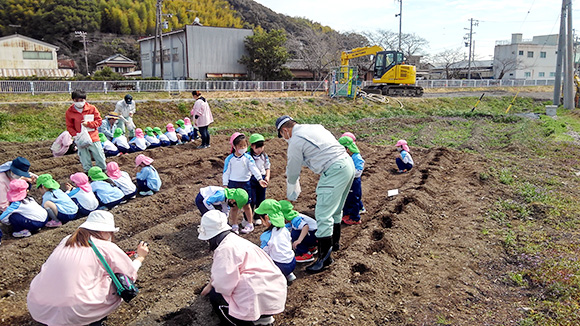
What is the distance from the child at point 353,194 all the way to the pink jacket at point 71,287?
12.8ft

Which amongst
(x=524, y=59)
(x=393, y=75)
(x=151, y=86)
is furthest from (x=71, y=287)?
(x=524, y=59)

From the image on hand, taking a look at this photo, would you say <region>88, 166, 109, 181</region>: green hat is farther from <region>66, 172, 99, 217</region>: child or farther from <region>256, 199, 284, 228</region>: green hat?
<region>256, 199, 284, 228</region>: green hat

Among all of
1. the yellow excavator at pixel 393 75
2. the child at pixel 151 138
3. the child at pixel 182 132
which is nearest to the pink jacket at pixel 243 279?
the child at pixel 151 138

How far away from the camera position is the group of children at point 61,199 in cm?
590

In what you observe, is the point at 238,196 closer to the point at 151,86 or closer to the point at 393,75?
the point at 151,86

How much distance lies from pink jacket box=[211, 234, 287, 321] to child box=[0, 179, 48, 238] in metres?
4.16

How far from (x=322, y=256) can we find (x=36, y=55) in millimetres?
53766

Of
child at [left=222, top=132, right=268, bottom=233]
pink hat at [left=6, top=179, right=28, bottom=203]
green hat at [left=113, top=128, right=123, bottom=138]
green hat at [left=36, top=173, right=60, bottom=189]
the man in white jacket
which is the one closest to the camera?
the man in white jacket

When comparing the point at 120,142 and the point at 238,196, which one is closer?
the point at 238,196

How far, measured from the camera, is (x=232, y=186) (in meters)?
6.04

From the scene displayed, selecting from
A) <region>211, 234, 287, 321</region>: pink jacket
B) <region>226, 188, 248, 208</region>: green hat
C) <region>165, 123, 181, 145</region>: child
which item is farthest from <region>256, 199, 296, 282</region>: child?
<region>165, 123, 181, 145</region>: child

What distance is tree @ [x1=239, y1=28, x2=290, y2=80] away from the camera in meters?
36.7

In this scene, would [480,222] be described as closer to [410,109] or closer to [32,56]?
[410,109]

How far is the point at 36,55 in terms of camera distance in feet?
154
